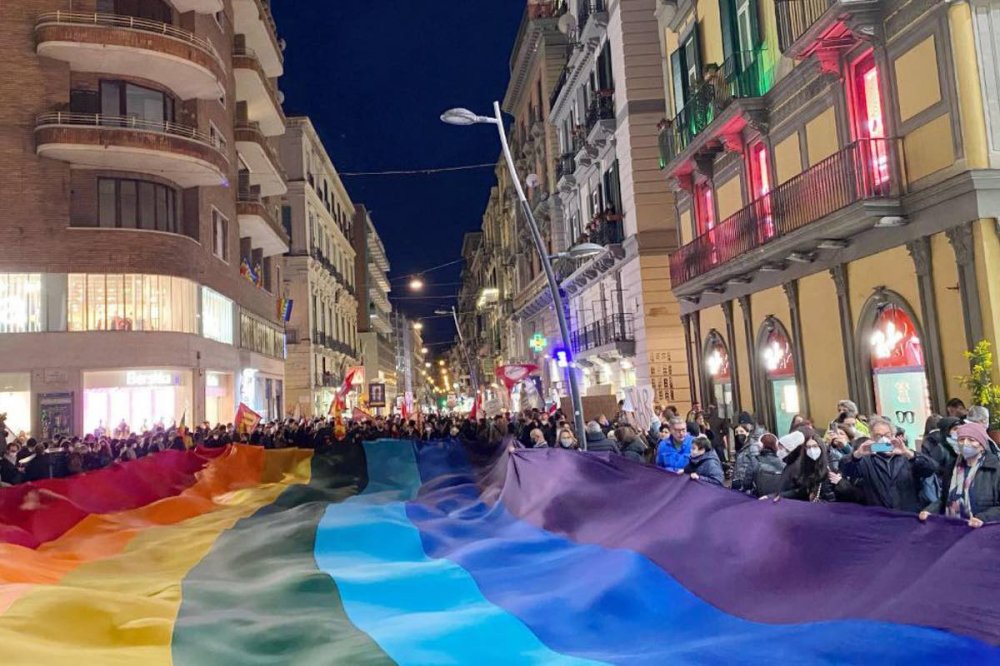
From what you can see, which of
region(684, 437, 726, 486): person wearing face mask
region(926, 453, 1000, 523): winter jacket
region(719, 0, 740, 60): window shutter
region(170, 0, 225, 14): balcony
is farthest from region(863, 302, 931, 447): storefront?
region(170, 0, 225, 14): balcony

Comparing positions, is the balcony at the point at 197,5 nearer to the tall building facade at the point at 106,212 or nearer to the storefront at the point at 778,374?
the tall building facade at the point at 106,212

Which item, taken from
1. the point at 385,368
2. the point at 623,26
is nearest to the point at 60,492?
the point at 623,26

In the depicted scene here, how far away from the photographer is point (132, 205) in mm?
30203

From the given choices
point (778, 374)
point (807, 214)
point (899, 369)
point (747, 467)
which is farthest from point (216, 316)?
point (747, 467)

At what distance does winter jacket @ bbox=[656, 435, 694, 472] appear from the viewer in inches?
476

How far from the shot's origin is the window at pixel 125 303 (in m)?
29.0

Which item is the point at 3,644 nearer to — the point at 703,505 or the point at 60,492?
the point at 703,505

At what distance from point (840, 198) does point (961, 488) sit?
9.08 meters

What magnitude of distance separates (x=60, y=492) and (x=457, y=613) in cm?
735

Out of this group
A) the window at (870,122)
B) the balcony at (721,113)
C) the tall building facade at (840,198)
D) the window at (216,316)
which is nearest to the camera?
the tall building facade at (840,198)

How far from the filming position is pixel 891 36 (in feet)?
48.1

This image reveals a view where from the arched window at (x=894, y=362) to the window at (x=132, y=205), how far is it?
24713mm

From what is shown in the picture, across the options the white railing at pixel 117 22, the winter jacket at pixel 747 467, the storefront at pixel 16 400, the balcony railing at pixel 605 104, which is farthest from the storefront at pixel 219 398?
the winter jacket at pixel 747 467

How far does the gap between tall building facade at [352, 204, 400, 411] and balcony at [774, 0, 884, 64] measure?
6258 centimetres
